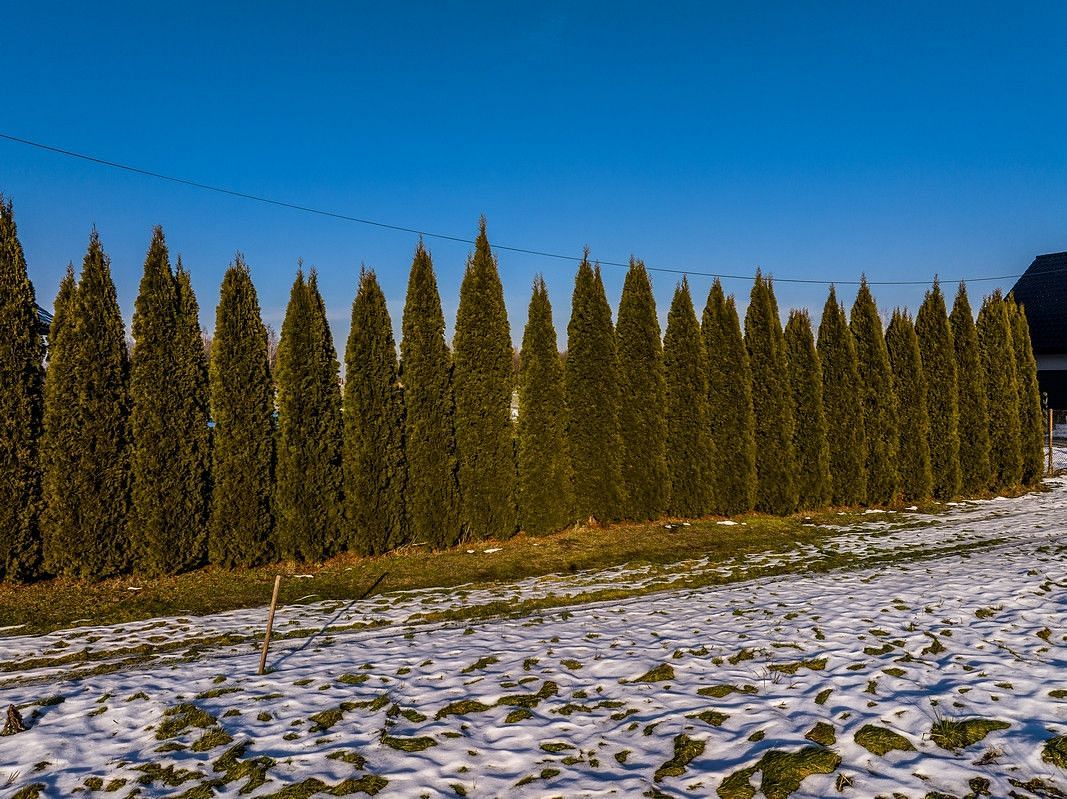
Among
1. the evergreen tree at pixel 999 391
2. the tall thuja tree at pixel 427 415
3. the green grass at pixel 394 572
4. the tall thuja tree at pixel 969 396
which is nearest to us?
the green grass at pixel 394 572

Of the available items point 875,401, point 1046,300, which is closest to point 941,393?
point 875,401

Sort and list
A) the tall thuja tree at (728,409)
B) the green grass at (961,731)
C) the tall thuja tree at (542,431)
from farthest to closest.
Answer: the tall thuja tree at (728,409) < the tall thuja tree at (542,431) < the green grass at (961,731)

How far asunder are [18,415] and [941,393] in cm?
1645

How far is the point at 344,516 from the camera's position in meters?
9.45

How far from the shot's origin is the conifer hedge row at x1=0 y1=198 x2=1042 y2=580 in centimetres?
810

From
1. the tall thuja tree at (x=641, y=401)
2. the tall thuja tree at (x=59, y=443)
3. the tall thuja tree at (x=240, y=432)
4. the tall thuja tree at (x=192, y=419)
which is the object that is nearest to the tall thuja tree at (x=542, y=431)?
the tall thuja tree at (x=641, y=401)

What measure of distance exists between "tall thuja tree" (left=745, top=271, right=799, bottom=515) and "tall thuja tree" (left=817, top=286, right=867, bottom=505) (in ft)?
3.51

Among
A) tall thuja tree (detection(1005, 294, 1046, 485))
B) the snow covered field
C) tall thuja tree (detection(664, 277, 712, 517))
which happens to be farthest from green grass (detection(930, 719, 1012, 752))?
tall thuja tree (detection(1005, 294, 1046, 485))

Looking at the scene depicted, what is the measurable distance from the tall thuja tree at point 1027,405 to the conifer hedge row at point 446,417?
15 cm

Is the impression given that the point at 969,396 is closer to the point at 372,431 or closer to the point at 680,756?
the point at 372,431

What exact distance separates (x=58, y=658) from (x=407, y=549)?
493 centimetres

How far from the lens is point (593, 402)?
37.1 ft

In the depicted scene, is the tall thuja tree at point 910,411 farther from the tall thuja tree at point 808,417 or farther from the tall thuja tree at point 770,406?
the tall thuja tree at point 770,406

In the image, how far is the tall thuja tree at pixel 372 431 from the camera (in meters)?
9.51
